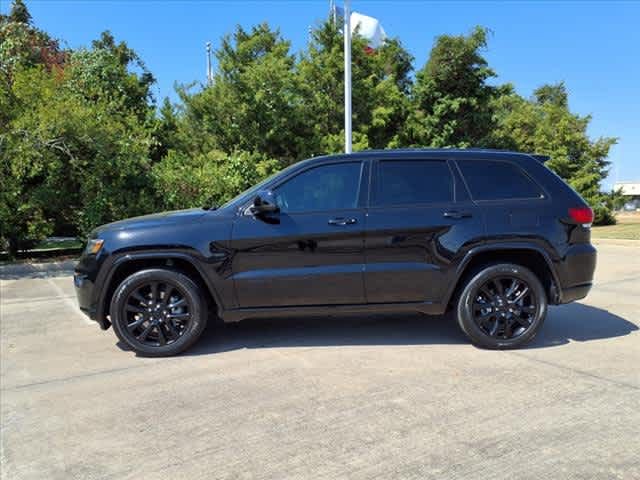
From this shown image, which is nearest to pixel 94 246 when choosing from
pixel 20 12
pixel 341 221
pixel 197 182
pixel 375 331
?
pixel 341 221

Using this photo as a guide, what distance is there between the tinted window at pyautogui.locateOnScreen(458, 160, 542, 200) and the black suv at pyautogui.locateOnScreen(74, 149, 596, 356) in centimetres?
1

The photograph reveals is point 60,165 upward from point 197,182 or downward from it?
upward

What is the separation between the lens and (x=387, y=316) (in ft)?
19.5

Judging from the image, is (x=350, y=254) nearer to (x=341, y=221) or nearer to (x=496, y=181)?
(x=341, y=221)

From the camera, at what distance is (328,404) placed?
3586 mm

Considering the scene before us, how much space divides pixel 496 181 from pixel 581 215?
0.85 metres

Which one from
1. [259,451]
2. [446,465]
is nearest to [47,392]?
[259,451]

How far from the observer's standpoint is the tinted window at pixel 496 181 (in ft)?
15.7

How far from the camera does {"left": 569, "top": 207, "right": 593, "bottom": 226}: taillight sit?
474 centimetres

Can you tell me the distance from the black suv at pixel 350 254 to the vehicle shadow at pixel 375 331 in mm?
453

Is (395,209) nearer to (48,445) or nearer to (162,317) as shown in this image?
(162,317)

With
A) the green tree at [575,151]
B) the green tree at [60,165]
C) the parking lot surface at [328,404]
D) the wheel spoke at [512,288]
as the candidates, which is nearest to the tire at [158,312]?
the parking lot surface at [328,404]

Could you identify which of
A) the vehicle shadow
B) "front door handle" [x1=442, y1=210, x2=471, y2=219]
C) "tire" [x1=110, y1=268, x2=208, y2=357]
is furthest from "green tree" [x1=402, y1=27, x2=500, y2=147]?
"tire" [x1=110, y1=268, x2=208, y2=357]

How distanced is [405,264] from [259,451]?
7.41 ft
